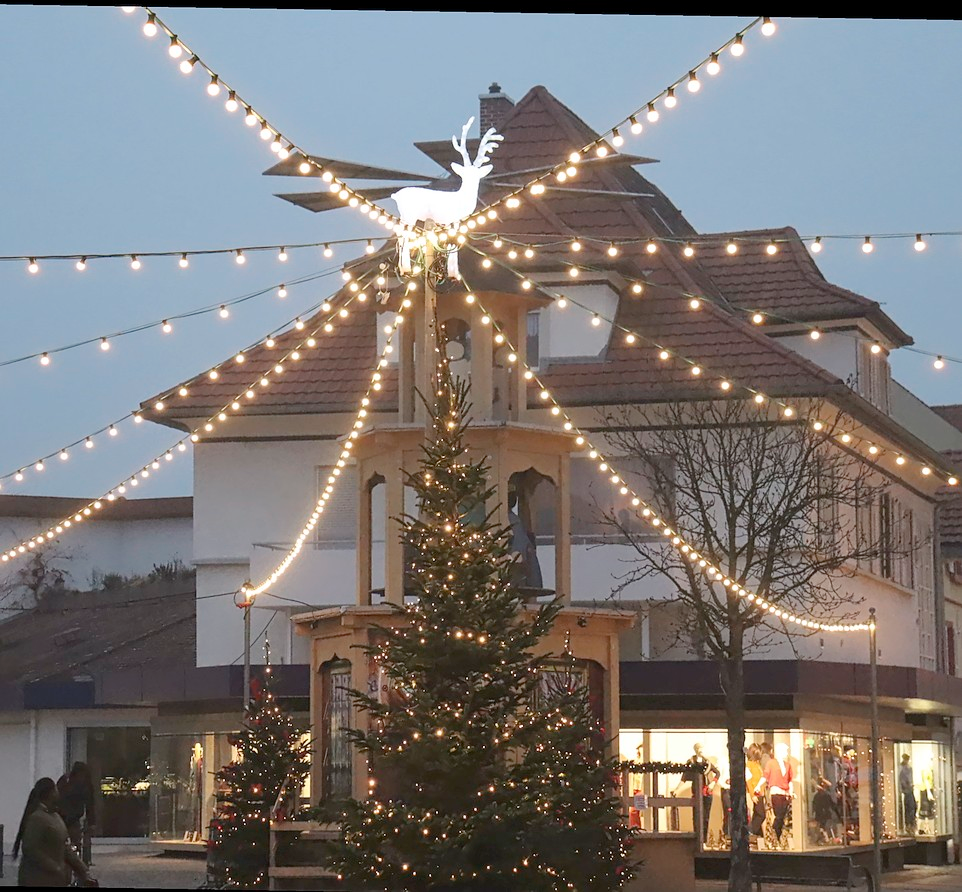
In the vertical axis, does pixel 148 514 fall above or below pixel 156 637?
above

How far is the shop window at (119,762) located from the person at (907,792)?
13578mm

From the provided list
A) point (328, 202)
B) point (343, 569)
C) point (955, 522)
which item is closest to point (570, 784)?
point (328, 202)

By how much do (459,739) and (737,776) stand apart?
37.3 feet

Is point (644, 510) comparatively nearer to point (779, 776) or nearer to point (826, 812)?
point (779, 776)

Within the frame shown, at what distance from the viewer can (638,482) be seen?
32.8 metres

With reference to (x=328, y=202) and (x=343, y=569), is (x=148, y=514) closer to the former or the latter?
(x=343, y=569)

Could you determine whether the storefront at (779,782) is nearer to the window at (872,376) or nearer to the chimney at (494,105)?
the window at (872,376)

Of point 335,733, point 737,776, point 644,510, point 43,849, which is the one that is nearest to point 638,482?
point 737,776

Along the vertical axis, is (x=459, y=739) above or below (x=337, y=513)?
below

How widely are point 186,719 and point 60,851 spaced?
874 inches

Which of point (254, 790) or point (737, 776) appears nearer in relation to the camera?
point (254, 790)

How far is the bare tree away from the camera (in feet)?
90.5

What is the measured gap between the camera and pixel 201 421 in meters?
35.6

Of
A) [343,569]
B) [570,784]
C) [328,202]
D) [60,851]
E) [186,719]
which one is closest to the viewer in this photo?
[60,851]
